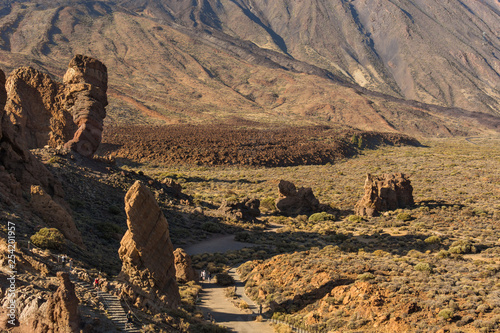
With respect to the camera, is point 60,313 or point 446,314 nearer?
point 60,313

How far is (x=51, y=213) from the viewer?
19.5 metres

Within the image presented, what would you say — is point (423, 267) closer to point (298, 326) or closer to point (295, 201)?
point (298, 326)

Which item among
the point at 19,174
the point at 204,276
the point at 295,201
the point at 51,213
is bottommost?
the point at 204,276

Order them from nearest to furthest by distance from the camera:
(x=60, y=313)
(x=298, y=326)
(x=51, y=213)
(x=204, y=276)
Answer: (x=60, y=313) < (x=298, y=326) < (x=51, y=213) < (x=204, y=276)

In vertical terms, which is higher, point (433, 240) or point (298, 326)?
point (433, 240)

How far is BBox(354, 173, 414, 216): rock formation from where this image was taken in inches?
1485

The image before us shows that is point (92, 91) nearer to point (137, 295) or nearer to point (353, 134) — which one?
point (137, 295)

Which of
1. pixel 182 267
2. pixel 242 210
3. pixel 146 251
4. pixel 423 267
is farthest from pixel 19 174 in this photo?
pixel 423 267

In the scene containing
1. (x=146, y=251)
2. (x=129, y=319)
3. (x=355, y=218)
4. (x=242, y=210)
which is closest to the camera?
(x=129, y=319)

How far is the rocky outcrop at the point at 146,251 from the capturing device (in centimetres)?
1508

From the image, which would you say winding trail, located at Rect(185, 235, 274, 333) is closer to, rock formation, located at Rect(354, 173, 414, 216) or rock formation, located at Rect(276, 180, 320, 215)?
rock formation, located at Rect(276, 180, 320, 215)

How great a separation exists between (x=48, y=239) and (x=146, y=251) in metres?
3.80

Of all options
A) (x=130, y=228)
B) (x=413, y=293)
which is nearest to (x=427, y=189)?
(x=413, y=293)

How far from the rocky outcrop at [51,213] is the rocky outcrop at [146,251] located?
199 inches
